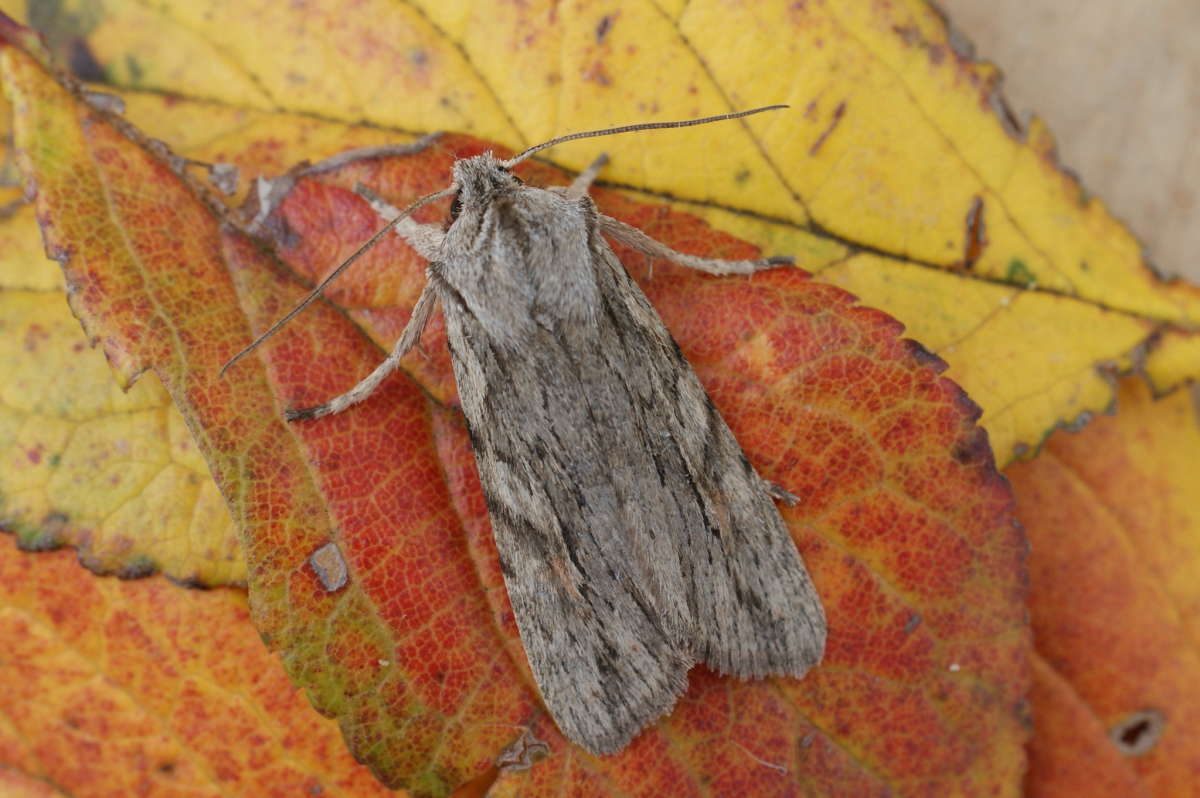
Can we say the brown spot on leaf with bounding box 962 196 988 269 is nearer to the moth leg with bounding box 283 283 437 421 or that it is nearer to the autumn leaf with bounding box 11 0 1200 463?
the autumn leaf with bounding box 11 0 1200 463

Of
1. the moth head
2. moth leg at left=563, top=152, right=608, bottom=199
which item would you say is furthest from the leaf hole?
the moth head

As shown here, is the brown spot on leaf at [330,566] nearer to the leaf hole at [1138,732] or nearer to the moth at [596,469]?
the moth at [596,469]

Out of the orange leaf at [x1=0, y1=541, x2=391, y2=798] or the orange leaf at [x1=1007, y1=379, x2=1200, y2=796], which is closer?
the orange leaf at [x1=0, y1=541, x2=391, y2=798]

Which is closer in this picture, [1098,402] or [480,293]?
[480,293]

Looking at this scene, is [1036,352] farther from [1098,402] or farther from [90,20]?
[90,20]

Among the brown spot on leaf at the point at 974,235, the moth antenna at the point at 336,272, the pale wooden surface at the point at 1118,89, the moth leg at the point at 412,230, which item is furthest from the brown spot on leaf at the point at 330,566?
the pale wooden surface at the point at 1118,89

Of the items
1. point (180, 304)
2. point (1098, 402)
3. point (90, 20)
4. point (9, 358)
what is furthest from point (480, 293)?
point (1098, 402)

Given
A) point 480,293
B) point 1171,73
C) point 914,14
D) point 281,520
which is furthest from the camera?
point 1171,73
